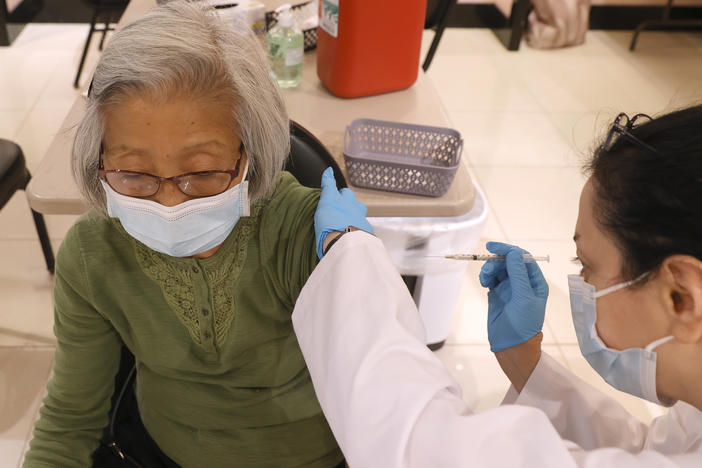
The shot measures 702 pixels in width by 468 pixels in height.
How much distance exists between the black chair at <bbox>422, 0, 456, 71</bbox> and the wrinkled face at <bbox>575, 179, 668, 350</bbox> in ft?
5.95

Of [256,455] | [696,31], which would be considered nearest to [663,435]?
[256,455]

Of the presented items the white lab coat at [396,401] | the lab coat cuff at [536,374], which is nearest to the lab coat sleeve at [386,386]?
the white lab coat at [396,401]

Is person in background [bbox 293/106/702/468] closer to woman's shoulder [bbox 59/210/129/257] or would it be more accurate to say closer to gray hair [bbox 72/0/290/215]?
A: gray hair [bbox 72/0/290/215]

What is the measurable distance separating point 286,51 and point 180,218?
1.02 metres

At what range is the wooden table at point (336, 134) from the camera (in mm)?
1459

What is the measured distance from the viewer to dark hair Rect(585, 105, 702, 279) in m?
0.81

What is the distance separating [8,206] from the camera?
308 cm

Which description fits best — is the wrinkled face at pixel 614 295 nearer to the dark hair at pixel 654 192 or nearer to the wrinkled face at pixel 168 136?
the dark hair at pixel 654 192

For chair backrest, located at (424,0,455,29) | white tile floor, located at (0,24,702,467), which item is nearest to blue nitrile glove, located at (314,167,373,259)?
white tile floor, located at (0,24,702,467)

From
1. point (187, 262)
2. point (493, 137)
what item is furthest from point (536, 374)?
point (493, 137)

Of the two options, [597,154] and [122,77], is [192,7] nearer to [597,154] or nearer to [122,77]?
[122,77]

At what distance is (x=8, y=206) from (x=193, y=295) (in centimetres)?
238

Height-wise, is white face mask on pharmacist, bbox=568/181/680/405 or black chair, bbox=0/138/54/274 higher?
white face mask on pharmacist, bbox=568/181/680/405

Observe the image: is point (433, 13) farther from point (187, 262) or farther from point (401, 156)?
point (187, 262)
